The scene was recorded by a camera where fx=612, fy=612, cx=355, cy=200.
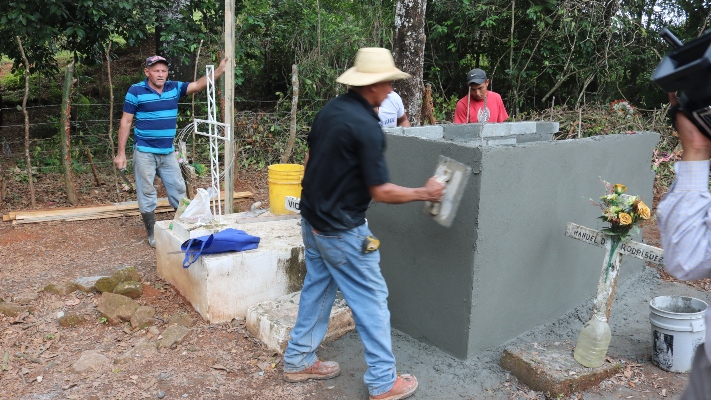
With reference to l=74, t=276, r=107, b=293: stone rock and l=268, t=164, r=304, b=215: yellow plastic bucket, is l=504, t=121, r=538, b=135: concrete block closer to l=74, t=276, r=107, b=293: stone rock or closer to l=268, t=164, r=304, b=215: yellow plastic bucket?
l=268, t=164, r=304, b=215: yellow plastic bucket

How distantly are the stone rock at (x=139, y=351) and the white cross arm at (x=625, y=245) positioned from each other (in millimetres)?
2967

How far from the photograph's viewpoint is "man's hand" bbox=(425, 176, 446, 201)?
3213 millimetres

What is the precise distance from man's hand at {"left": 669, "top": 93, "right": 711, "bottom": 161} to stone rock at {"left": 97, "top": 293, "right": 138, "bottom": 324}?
13.2ft

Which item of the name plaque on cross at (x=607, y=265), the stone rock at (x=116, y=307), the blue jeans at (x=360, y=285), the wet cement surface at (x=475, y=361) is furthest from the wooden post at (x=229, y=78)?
the name plaque on cross at (x=607, y=265)

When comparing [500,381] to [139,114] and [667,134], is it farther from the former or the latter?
[667,134]

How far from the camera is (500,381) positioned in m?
3.83

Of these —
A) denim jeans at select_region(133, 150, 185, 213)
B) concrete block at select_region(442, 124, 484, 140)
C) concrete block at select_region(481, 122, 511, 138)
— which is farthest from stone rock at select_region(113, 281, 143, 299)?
concrete block at select_region(481, 122, 511, 138)

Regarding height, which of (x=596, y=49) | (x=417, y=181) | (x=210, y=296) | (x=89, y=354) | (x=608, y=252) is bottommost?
(x=89, y=354)

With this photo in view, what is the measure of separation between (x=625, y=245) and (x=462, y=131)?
181 cm

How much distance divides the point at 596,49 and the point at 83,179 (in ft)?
28.8

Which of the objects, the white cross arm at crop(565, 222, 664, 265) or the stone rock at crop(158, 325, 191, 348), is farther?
the stone rock at crop(158, 325, 191, 348)

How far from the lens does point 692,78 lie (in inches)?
62.4

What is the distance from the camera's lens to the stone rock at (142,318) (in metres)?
4.53

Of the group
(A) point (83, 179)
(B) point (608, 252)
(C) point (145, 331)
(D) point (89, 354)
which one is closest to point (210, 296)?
(C) point (145, 331)
